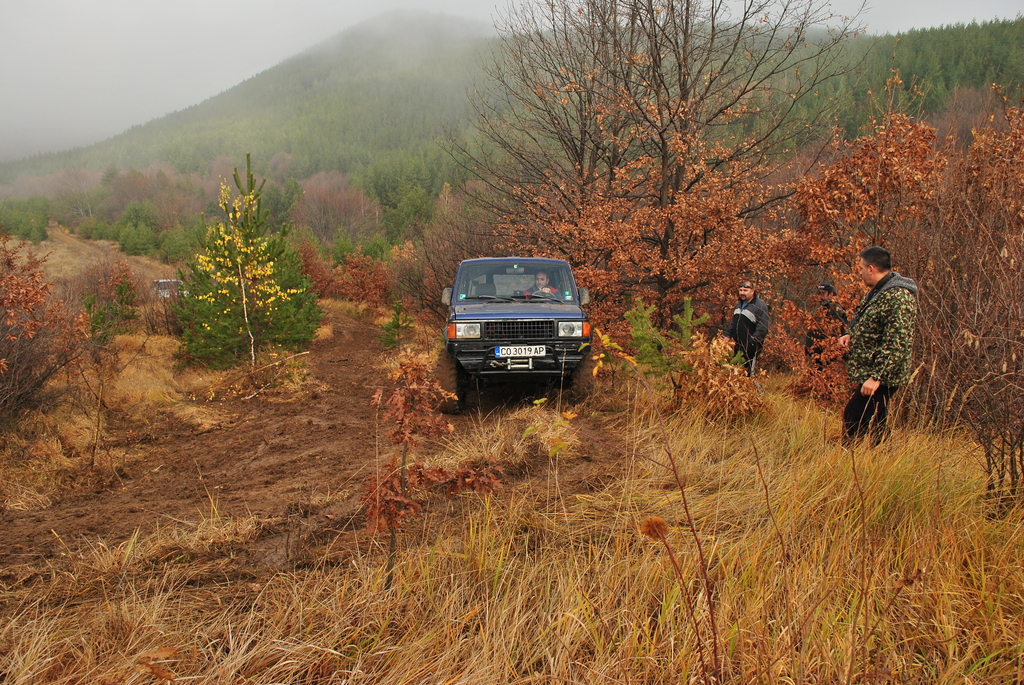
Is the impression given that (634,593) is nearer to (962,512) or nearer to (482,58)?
(962,512)

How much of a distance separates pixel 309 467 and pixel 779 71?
10.6 metres

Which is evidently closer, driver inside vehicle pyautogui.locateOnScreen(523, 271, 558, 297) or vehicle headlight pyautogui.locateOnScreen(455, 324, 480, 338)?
vehicle headlight pyautogui.locateOnScreen(455, 324, 480, 338)

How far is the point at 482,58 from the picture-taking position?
13.7 meters

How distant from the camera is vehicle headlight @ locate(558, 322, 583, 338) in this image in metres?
6.49

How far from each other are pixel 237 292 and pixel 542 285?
644 centimetres

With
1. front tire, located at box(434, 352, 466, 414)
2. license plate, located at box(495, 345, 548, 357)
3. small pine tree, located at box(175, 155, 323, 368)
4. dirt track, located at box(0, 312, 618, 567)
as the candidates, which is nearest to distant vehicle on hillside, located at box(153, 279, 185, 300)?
small pine tree, located at box(175, 155, 323, 368)

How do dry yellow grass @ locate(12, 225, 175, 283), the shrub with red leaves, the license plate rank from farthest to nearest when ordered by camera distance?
dry yellow grass @ locate(12, 225, 175, 283)
the license plate
the shrub with red leaves

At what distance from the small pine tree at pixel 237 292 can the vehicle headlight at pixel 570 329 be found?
20.9 feet

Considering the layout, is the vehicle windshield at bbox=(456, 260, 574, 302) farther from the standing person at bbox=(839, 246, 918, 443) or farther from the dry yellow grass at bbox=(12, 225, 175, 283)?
the dry yellow grass at bbox=(12, 225, 175, 283)

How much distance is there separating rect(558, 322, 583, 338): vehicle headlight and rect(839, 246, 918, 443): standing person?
9.58 ft

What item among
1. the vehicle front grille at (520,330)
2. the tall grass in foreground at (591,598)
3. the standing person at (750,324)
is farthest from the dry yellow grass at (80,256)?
the tall grass in foreground at (591,598)

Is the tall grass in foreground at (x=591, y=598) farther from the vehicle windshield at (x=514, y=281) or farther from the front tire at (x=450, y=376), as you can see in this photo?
the vehicle windshield at (x=514, y=281)

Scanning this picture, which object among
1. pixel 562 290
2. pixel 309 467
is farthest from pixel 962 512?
pixel 562 290

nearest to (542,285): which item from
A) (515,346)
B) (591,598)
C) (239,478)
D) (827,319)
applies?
(515,346)
